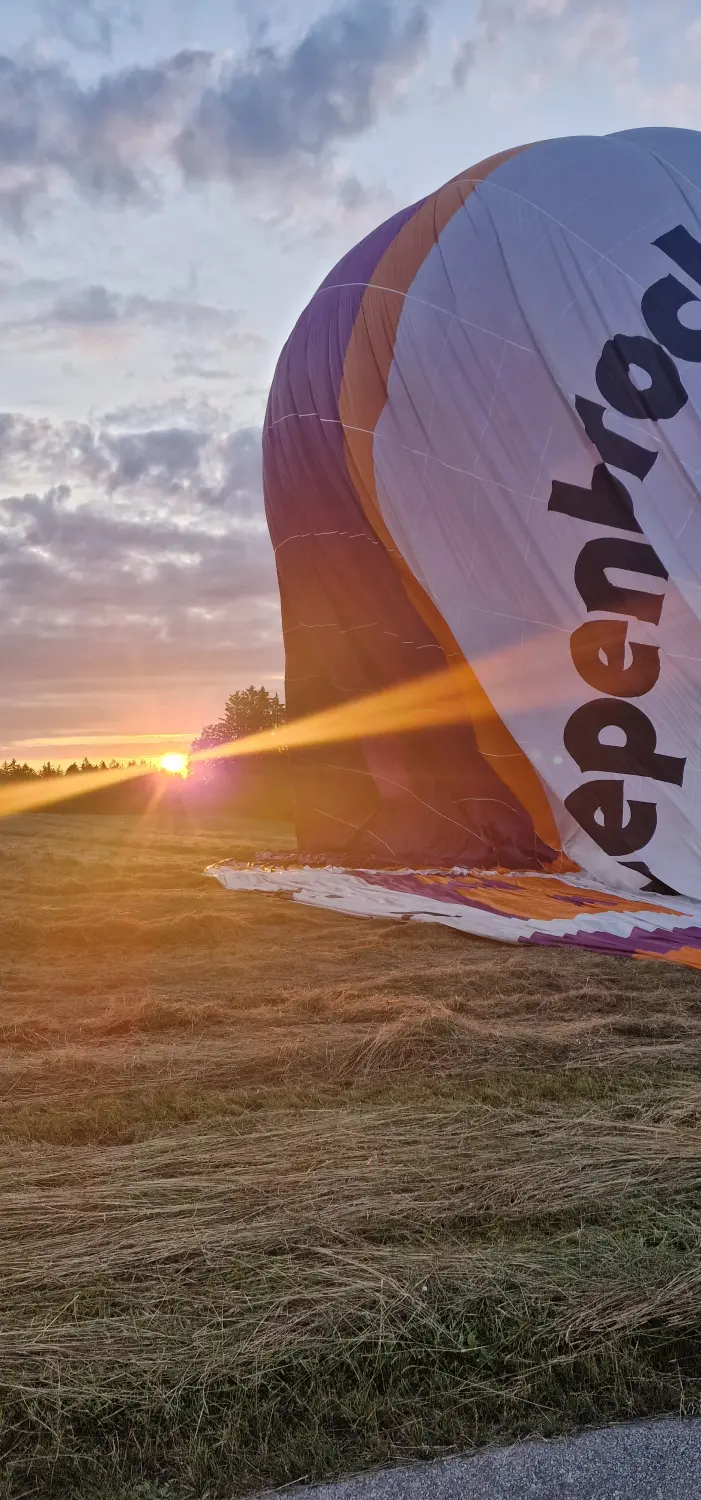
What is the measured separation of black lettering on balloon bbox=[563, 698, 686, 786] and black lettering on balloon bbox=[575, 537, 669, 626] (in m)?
0.64

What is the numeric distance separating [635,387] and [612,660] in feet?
6.29

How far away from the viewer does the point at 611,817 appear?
26.0 feet

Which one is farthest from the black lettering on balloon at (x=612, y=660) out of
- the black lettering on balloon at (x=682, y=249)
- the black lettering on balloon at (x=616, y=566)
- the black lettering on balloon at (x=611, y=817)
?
the black lettering on balloon at (x=682, y=249)

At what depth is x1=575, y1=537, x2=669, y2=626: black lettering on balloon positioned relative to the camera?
7711mm

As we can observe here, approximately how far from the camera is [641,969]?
5637mm

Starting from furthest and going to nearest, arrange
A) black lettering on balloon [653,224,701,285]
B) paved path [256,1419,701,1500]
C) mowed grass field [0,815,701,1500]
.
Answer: black lettering on balloon [653,224,701,285]
mowed grass field [0,815,701,1500]
paved path [256,1419,701,1500]

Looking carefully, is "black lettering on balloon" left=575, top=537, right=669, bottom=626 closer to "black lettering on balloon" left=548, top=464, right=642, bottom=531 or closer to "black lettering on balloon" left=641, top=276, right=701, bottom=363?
"black lettering on balloon" left=548, top=464, right=642, bottom=531

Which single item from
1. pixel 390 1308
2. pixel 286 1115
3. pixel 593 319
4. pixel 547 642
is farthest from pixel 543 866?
pixel 390 1308

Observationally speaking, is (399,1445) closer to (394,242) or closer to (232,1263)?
(232,1263)

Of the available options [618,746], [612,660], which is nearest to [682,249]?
[612,660]

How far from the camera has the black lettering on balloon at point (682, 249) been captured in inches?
319

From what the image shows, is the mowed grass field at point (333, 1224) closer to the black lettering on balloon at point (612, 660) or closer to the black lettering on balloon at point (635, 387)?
the black lettering on balloon at point (612, 660)

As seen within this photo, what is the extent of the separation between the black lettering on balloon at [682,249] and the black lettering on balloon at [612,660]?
261cm

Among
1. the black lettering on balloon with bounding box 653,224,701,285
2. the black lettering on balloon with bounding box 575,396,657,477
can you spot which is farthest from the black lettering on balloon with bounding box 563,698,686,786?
the black lettering on balloon with bounding box 653,224,701,285
